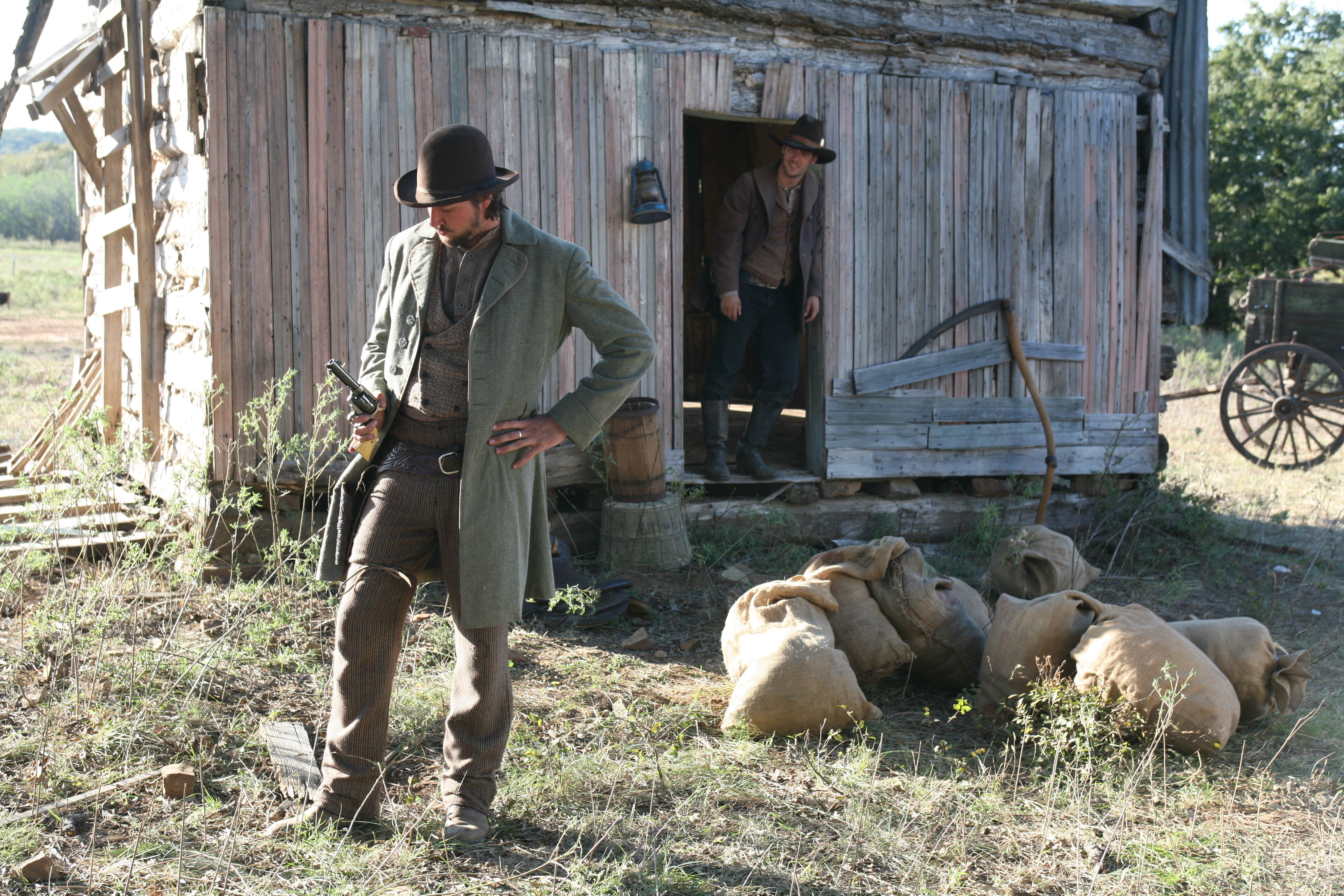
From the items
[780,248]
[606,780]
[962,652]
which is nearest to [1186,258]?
[780,248]

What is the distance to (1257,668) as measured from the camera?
13.8 ft

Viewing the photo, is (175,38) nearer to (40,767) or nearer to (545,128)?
(545,128)

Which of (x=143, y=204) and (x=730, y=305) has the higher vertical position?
(x=143, y=204)

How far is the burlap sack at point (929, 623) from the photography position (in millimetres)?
4543

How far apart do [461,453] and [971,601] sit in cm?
275

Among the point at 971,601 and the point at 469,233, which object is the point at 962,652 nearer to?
the point at 971,601

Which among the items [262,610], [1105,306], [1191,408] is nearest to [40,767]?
[262,610]

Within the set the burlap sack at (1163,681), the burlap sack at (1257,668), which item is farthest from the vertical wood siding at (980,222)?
the burlap sack at (1163,681)

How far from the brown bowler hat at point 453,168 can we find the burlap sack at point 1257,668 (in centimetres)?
327

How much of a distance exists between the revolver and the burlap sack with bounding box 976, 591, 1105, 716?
255cm

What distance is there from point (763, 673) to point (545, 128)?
3471mm

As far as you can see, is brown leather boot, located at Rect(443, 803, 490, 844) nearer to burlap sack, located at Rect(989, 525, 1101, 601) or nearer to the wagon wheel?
burlap sack, located at Rect(989, 525, 1101, 601)

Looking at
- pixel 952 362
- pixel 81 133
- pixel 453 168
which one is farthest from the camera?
pixel 81 133

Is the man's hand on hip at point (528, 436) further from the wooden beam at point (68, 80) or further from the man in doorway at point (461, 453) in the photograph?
the wooden beam at point (68, 80)
